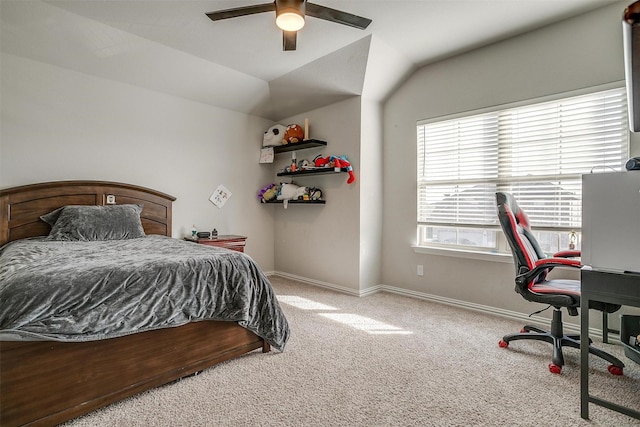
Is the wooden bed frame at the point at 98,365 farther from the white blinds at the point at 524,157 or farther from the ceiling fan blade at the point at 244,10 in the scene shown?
the white blinds at the point at 524,157

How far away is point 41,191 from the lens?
312 centimetres

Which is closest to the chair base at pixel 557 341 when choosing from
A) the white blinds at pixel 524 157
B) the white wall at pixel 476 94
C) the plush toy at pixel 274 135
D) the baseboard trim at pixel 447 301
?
the baseboard trim at pixel 447 301

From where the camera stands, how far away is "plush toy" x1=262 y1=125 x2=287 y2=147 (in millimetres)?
4715

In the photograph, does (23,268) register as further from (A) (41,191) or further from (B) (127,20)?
(B) (127,20)

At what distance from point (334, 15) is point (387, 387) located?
7.92 ft

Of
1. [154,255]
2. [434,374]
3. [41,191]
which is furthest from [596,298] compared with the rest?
[41,191]

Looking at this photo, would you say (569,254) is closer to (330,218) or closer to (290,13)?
(330,218)

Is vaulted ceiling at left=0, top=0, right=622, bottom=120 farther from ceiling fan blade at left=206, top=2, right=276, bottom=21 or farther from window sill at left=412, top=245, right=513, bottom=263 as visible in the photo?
window sill at left=412, top=245, right=513, bottom=263

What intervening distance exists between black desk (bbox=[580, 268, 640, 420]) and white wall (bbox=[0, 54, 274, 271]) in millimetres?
3938

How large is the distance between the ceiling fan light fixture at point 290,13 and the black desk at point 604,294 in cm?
218

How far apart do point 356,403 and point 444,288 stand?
2.20m

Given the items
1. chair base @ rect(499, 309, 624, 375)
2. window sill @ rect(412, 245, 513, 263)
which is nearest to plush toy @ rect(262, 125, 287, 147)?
window sill @ rect(412, 245, 513, 263)

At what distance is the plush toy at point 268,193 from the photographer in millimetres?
4781

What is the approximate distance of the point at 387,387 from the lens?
1.94 meters
